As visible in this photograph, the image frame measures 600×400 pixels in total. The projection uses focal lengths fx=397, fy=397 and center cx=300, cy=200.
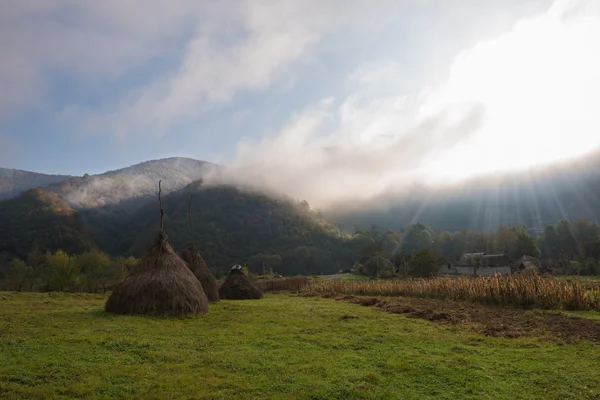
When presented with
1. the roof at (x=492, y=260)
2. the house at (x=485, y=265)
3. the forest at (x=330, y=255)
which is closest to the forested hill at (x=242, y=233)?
the forest at (x=330, y=255)

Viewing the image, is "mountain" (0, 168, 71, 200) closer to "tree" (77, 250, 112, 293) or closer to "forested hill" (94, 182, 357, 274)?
"forested hill" (94, 182, 357, 274)

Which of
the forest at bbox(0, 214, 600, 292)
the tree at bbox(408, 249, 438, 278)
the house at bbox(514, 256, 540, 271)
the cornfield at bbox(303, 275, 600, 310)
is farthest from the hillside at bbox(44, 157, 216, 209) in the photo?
the cornfield at bbox(303, 275, 600, 310)

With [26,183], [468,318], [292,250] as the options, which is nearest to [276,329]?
[468,318]

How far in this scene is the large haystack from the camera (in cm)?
2367

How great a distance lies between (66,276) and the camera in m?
42.2

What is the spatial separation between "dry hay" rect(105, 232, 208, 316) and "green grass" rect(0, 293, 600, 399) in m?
2.51

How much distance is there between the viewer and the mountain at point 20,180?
156125 millimetres

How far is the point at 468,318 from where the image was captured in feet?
49.0

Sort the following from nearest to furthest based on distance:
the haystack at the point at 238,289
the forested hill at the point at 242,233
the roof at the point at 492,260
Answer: the haystack at the point at 238,289 → the roof at the point at 492,260 → the forested hill at the point at 242,233

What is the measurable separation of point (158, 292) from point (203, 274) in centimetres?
905

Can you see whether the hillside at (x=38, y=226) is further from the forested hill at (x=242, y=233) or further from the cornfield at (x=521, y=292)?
the cornfield at (x=521, y=292)

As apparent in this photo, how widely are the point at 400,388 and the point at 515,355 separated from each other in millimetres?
4095

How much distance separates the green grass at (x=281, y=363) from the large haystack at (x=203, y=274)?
35.8 ft

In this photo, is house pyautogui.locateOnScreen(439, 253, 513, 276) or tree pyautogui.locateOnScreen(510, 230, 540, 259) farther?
tree pyautogui.locateOnScreen(510, 230, 540, 259)
